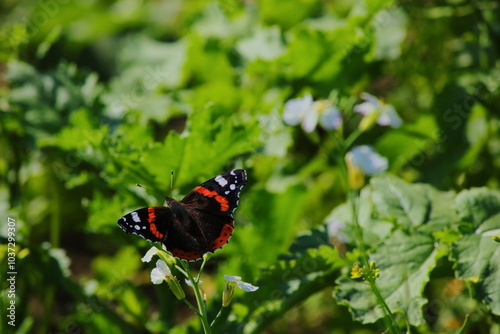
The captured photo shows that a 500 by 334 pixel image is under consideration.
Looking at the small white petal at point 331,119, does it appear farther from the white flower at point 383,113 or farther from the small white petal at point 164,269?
the small white petal at point 164,269

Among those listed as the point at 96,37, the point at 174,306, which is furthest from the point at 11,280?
the point at 96,37

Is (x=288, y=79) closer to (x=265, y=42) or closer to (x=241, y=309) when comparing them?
(x=265, y=42)

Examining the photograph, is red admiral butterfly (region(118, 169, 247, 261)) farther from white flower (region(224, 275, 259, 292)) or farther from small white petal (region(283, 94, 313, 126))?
small white petal (region(283, 94, 313, 126))

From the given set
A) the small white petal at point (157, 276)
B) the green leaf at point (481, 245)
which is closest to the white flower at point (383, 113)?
the green leaf at point (481, 245)

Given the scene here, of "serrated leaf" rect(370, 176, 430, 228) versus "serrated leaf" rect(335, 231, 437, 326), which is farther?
"serrated leaf" rect(370, 176, 430, 228)

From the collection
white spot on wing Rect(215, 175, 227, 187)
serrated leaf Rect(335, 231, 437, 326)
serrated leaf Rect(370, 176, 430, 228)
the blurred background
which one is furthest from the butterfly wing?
serrated leaf Rect(370, 176, 430, 228)

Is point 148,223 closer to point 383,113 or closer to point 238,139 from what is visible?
point 238,139
